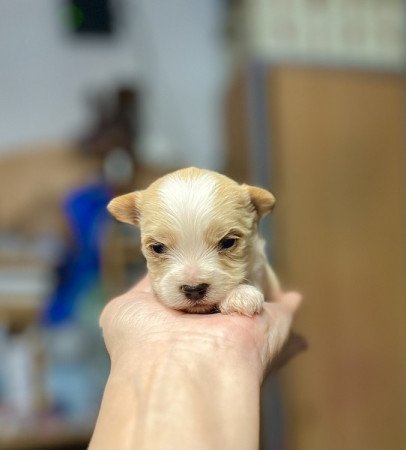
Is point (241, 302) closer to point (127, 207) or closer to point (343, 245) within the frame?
point (127, 207)

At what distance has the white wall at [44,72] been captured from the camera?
7.55 feet

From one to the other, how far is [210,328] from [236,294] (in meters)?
0.06

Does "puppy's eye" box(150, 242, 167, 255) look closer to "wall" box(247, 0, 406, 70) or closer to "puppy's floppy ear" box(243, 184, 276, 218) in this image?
"puppy's floppy ear" box(243, 184, 276, 218)

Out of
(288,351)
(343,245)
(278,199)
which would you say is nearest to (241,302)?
(288,351)

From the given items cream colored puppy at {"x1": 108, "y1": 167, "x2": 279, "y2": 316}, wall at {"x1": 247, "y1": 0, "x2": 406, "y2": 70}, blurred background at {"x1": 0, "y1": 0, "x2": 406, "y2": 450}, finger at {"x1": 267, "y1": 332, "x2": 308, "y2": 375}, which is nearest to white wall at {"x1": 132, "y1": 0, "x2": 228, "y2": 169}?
blurred background at {"x1": 0, "y1": 0, "x2": 406, "y2": 450}

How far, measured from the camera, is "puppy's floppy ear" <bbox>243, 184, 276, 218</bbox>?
2.58 feet

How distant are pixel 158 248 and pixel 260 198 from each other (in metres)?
0.16

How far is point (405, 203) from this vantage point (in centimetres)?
212

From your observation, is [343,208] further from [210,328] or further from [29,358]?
[210,328]

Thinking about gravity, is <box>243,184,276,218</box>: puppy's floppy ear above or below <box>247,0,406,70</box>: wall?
below

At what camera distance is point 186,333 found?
708 mm

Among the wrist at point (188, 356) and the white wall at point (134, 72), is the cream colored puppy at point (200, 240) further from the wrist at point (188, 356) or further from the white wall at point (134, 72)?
the white wall at point (134, 72)

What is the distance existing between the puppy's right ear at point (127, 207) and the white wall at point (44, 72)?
62.5 inches

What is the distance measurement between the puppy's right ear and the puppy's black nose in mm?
146
